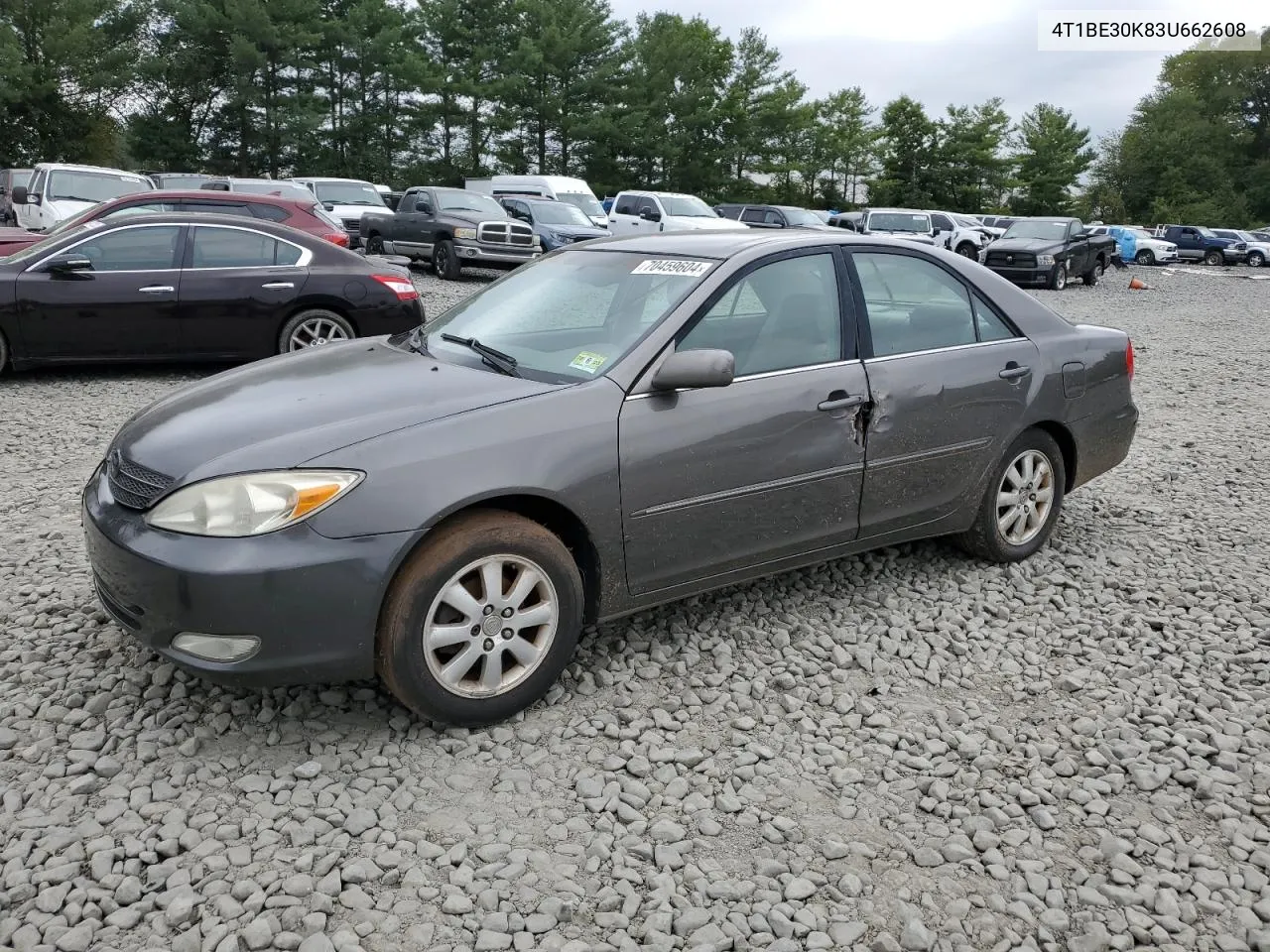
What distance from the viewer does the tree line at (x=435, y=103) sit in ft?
144

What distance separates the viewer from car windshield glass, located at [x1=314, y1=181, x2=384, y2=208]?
24.2 metres

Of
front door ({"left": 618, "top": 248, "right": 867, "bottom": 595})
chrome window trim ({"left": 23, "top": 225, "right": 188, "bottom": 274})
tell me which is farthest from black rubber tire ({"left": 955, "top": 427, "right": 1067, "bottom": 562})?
chrome window trim ({"left": 23, "top": 225, "right": 188, "bottom": 274})

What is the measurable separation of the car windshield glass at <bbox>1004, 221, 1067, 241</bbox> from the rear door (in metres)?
19.8

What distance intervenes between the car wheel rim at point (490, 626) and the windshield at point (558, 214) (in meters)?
18.6

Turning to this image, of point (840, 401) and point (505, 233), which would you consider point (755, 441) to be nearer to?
point (840, 401)

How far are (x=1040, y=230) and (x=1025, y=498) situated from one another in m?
21.9

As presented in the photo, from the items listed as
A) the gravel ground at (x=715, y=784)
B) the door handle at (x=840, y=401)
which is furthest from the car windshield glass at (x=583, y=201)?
the door handle at (x=840, y=401)

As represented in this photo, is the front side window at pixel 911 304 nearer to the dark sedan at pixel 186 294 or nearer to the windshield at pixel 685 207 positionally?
the dark sedan at pixel 186 294

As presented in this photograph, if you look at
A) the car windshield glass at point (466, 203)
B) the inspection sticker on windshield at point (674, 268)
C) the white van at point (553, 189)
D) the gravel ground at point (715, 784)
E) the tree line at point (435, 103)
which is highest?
the tree line at point (435, 103)

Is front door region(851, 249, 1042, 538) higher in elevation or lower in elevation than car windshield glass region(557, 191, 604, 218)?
lower

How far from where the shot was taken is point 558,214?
2145 cm

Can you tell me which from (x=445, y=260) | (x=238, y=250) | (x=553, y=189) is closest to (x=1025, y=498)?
(x=238, y=250)

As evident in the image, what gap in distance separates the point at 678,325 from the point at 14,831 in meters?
2.54

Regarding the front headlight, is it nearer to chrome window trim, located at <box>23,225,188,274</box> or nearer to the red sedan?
chrome window trim, located at <box>23,225,188,274</box>
